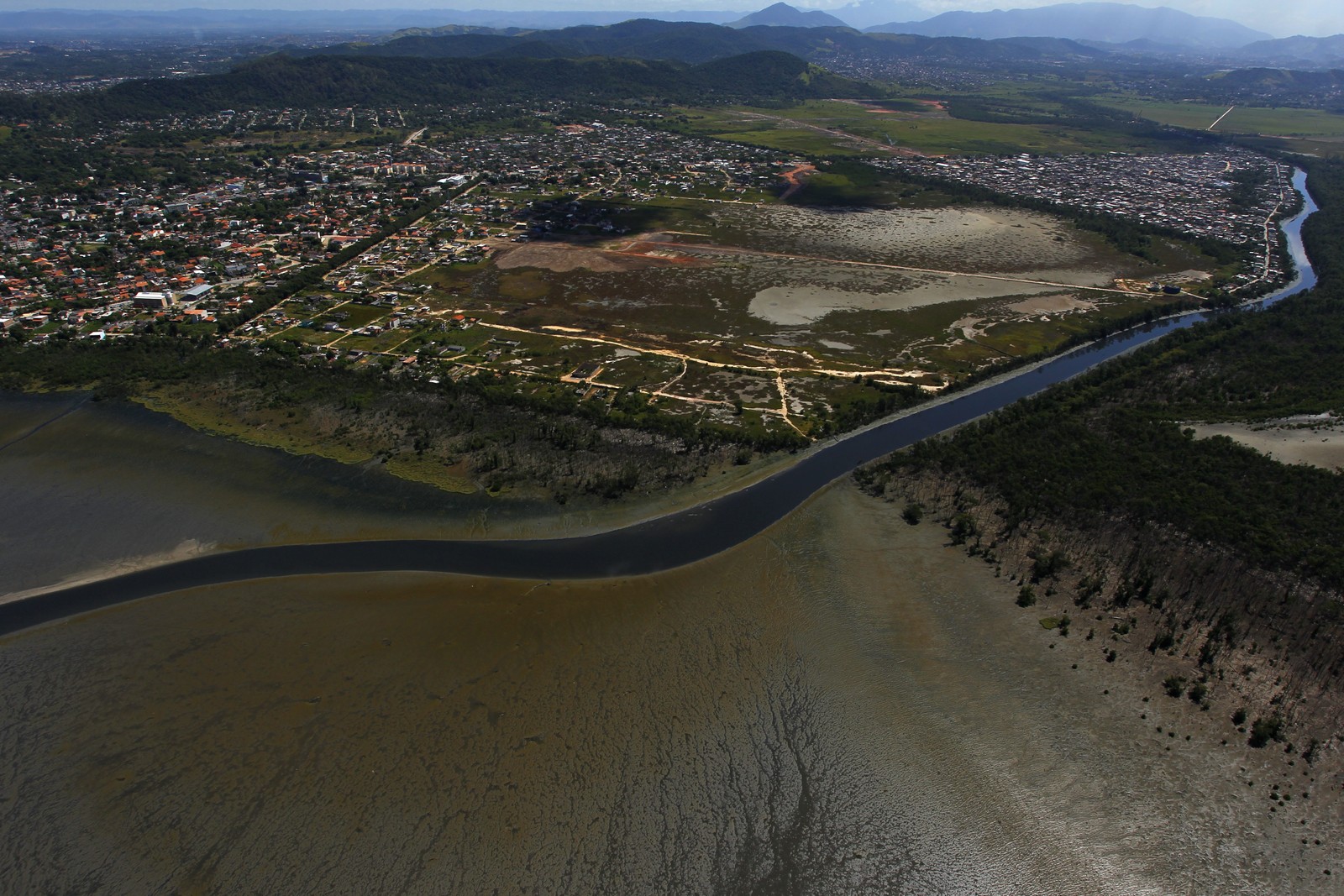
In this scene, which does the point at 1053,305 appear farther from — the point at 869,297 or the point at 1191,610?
the point at 1191,610

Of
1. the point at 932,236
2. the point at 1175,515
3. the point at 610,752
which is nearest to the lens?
the point at 610,752

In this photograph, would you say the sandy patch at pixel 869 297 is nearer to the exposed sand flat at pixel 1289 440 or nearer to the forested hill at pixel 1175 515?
the forested hill at pixel 1175 515

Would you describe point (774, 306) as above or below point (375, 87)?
below

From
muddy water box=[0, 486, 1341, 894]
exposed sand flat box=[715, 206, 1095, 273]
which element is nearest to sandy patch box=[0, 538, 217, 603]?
muddy water box=[0, 486, 1341, 894]

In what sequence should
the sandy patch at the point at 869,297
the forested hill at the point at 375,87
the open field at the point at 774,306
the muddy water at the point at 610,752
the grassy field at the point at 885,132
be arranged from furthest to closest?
the forested hill at the point at 375,87, the grassy field at the point at 885,132, the sandy patch at the point at 869,297, the open field at the point at 774,306, the muddy water at the point at 610,752

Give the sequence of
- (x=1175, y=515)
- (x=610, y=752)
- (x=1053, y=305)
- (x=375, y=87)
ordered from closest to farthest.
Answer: (x=610, y=752) → (x=1175, y=515) → (x=1053, y=305) → (x=375, y=87)

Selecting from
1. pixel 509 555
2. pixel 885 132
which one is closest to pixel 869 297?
pixel 509 555

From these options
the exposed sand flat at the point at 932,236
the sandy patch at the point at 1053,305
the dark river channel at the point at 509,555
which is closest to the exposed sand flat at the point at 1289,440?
the dark river channel at the point at 509,555
